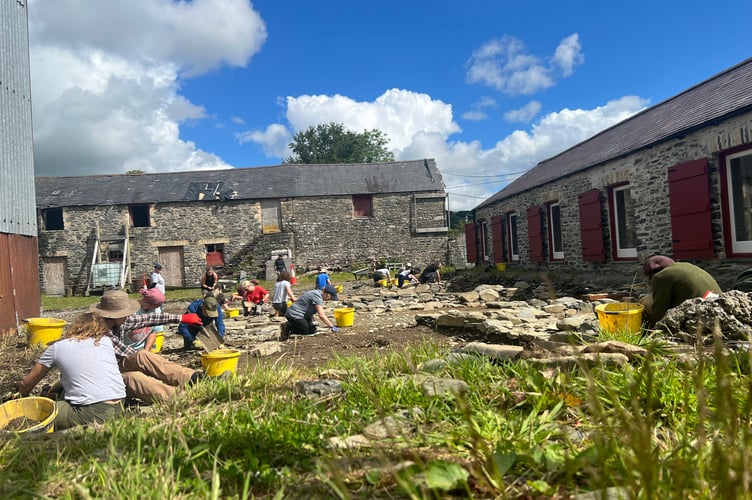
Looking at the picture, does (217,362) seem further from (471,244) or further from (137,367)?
(471,244)

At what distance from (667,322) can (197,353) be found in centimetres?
635

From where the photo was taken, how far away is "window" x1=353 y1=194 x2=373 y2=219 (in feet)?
84.8

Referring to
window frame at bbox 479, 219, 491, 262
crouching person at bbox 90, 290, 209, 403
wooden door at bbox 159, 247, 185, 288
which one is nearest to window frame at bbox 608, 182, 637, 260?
window frame at bbox 479, 219, 491, 262

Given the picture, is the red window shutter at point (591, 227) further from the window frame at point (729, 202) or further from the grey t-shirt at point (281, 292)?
the grey t-shirt at point (281, 292)

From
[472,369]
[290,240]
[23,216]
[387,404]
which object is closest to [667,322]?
[472,369]

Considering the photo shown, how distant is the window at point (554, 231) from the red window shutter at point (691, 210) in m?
5.33

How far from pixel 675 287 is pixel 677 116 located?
7.62 metres

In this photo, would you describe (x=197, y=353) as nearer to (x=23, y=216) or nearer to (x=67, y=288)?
(x=23, y=216)

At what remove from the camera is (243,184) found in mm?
26250

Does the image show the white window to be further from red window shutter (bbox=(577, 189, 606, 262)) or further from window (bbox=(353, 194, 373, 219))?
window (bbox=(353, 194, 373, 219))

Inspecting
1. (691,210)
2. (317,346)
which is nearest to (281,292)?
(317,346)

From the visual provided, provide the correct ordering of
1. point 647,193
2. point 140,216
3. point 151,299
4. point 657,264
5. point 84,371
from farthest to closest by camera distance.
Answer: point 140,216 → point 647,193 → point 151,299 → point 657,264 → point 84,371

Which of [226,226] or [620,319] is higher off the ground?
[226,226]

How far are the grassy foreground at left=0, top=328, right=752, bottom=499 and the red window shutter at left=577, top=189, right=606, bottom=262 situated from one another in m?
A: 9.29
